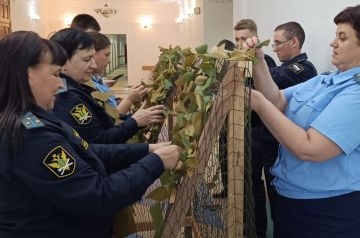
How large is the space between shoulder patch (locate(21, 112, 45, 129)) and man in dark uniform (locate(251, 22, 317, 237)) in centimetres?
151

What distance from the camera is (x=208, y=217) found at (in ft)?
4.67

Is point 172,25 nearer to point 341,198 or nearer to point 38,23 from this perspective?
point 38,23

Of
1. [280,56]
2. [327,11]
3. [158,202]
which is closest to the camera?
[158,202]

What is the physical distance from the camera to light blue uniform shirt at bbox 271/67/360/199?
1.09m

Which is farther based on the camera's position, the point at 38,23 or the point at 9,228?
the point at 38,23

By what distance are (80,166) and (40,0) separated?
434 inches

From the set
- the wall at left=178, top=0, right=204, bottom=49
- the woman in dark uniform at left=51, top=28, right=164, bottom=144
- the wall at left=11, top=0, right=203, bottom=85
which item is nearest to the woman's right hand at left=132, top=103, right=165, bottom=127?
the woman in dark uniform at left=51, top=28, right=164, bottom=144

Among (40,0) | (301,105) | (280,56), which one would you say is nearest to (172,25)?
(40,0)

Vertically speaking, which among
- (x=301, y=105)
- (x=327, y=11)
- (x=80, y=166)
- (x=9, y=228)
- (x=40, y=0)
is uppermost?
(x=40, y=0)

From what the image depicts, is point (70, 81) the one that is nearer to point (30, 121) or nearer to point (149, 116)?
point (149, 116)

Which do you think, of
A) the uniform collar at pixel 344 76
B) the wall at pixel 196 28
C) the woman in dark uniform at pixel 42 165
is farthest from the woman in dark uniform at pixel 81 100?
the wall at pixel 196 28

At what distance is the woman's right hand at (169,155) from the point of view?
1.12 metres

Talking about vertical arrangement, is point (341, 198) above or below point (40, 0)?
below

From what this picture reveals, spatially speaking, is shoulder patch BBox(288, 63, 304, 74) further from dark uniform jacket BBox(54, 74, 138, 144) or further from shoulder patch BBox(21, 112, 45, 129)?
shoulder patch BBox(21, 112, 45, 129)
